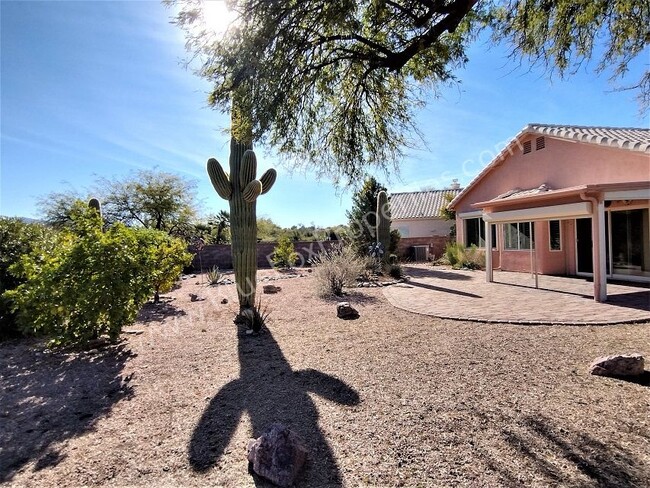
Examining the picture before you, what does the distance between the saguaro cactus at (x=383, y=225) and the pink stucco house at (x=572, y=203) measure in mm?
3757

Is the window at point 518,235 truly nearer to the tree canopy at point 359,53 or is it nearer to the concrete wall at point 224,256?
the concrete wall at point 224,256

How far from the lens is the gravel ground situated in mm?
2701

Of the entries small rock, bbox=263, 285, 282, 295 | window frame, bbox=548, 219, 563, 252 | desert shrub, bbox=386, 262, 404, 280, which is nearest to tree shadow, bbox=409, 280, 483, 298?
desert shrub, bbox=386, 262, 404, 280

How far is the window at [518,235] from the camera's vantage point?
14669mm

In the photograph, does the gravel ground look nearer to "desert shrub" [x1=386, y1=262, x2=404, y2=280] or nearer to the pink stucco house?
the pink stucco house

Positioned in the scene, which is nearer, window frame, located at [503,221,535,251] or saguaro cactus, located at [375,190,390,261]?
window frame, located at [503,221,535,251]

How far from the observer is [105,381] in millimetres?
4637

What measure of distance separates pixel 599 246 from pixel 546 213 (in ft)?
5.95

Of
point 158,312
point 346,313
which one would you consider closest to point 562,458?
point 346,313

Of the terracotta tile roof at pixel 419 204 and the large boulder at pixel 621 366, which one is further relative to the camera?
the terracotta tile roof at pixel 419 204

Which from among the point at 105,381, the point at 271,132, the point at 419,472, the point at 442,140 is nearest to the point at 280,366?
the point at 105,381

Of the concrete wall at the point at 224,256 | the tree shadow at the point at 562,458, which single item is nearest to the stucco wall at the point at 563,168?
the concrete wall at the point at 224,256

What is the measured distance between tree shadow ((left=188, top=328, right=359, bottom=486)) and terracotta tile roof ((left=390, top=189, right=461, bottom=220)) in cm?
2472

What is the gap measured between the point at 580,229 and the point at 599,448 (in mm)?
12541
